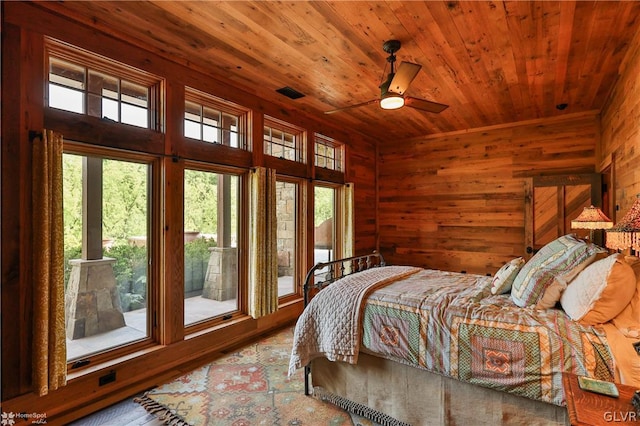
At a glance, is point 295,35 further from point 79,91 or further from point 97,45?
point 79,91

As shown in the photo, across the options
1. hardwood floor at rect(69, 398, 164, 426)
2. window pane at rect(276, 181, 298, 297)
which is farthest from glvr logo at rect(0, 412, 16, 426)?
window pane at rect(276, 181, 298, 297)

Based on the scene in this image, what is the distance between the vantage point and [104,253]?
108 inches

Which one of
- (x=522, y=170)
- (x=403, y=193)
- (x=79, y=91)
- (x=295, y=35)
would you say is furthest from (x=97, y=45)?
(x=522, y=170)

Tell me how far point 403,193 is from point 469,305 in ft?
13.5

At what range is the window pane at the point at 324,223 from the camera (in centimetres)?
497

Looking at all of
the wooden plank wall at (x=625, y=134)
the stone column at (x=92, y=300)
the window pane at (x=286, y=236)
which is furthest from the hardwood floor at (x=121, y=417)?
the wooden plank wall at (x=625, y=134)

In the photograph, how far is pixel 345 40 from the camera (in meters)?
2.68

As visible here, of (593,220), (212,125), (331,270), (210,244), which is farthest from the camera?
(210,244)

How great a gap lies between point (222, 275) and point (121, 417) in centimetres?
162

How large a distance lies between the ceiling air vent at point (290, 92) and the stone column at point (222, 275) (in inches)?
77.5

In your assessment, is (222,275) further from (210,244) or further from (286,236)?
(286,236)

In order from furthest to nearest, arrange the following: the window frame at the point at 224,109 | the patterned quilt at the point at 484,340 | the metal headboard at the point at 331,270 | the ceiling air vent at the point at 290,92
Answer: the ceiling air vent at the point at 290,92
the window frame at the point at 224,109
the metal headboard at the point at 331,270
the patterned quilt at the point at 484,340
